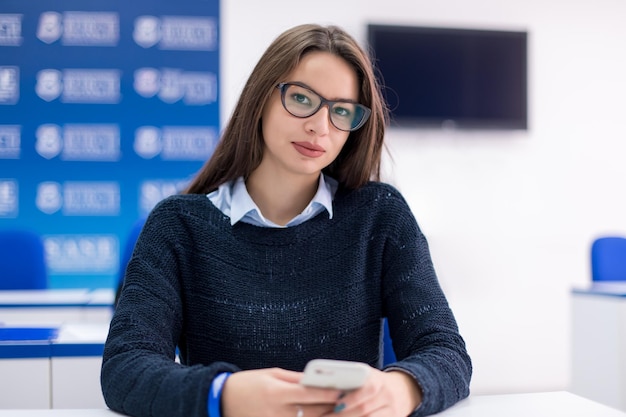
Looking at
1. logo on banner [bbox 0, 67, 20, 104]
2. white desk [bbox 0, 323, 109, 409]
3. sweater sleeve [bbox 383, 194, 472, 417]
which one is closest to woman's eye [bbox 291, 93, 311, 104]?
sweater sleeve [bbox 383, 194, 472, 417]

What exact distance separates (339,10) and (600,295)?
2.61 meters

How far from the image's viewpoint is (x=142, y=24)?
4441 millimetres

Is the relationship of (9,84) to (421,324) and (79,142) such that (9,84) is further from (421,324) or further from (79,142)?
(421,324)

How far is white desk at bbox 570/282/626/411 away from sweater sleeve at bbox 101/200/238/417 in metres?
2.24

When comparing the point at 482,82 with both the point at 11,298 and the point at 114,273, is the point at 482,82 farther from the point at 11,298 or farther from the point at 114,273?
the point at 11,298

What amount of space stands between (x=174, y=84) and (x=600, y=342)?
3.03m

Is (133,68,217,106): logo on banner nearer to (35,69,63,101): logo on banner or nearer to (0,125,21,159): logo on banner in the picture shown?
(35,69,63,101): logo on banner

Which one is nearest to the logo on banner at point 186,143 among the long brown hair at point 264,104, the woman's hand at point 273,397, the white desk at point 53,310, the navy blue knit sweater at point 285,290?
the white desk at point 53,310

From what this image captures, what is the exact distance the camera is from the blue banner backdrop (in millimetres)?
4355

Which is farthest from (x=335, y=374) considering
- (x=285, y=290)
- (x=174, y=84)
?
(x=174, y=84)

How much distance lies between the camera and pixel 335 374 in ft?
3.00

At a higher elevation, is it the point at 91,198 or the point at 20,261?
the point at 91,198

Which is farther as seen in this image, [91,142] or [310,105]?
[91,142]

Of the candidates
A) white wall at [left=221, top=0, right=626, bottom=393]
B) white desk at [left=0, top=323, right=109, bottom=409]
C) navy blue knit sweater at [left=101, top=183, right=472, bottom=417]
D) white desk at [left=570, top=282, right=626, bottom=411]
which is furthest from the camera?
white wall at [left=221, top=0, right=626, bottom=393]
